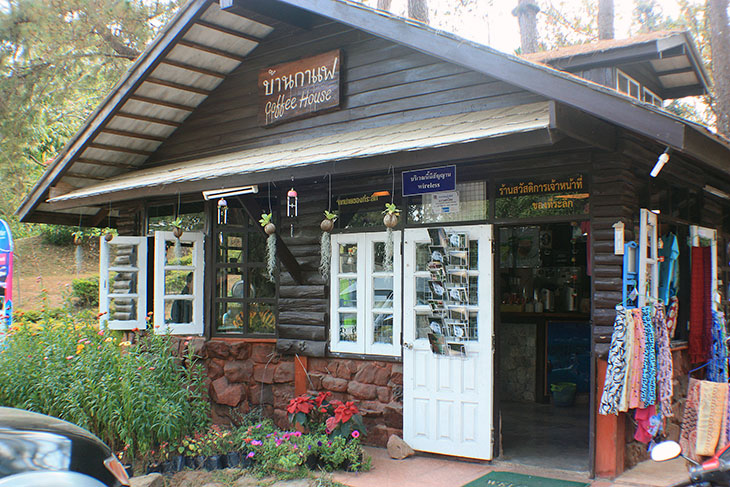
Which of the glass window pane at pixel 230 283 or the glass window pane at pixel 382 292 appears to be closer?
the glass window pane at pixel 382 292

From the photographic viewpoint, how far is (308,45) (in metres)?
8.97

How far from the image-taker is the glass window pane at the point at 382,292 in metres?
7.90

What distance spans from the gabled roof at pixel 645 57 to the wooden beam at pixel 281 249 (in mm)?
4220

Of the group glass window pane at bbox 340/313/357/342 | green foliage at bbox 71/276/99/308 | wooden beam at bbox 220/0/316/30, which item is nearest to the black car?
glass window pane at bbox 340/313/357/342

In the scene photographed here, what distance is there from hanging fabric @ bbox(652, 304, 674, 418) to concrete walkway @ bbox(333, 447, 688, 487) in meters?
0.59

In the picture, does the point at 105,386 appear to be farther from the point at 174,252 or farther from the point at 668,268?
the point at 668,268

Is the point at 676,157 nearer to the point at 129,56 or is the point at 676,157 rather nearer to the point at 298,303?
the point at 298,303

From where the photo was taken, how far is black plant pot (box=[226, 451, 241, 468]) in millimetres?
7043

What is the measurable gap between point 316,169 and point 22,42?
27.8 feet

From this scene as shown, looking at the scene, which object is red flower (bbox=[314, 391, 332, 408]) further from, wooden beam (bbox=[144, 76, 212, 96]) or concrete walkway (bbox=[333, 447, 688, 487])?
wooden beam (bbox=[144, 76, 212, 96])

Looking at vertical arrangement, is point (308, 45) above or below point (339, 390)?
above

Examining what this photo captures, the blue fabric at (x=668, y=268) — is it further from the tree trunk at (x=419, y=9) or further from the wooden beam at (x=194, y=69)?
the tree trunk at (x=419, y=9)

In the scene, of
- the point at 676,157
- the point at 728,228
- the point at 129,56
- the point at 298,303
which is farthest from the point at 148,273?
the point at 728,228

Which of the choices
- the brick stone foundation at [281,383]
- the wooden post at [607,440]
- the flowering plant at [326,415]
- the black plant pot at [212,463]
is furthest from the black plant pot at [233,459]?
the wooden post at [607,440]
